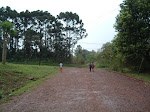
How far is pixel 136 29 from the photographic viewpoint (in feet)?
47.9

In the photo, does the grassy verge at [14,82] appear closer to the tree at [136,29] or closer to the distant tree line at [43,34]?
the tree at [136,29]

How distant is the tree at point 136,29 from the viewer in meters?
13.8

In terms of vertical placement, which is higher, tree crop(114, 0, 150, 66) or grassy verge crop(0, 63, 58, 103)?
tree crop(114, 0, 150, 66)

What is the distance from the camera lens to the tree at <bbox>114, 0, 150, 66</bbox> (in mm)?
13766

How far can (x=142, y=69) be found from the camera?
16.5 meters

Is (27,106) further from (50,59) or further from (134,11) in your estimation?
(50,59)

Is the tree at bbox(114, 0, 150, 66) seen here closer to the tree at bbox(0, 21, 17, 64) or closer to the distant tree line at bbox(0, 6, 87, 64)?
the tree at bbox(0, 21, 17, 64)

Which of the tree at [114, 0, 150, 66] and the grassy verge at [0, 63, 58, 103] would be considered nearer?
the grassy verge at [0, 63, 58, 103]

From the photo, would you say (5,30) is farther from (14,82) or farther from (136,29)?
(136,29)

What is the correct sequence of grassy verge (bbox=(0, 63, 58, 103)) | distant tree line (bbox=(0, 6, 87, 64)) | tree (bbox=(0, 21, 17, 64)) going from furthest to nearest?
distant tree line (bbox=(0, 6, 87, 64))
tree (bbox=(0, 21, 17, 64))
grassy verge (bbox=(0, 63, 58, 103))

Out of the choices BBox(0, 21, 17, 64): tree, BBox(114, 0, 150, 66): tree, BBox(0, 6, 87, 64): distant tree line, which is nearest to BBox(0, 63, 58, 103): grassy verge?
BBox(0, 21, 17, 64): tree

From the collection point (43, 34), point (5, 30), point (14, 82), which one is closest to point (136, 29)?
point (14, 82)

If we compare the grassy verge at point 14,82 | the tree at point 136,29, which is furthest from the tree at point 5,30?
the tree at point 136,29

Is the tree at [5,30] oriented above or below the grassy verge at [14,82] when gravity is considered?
above
